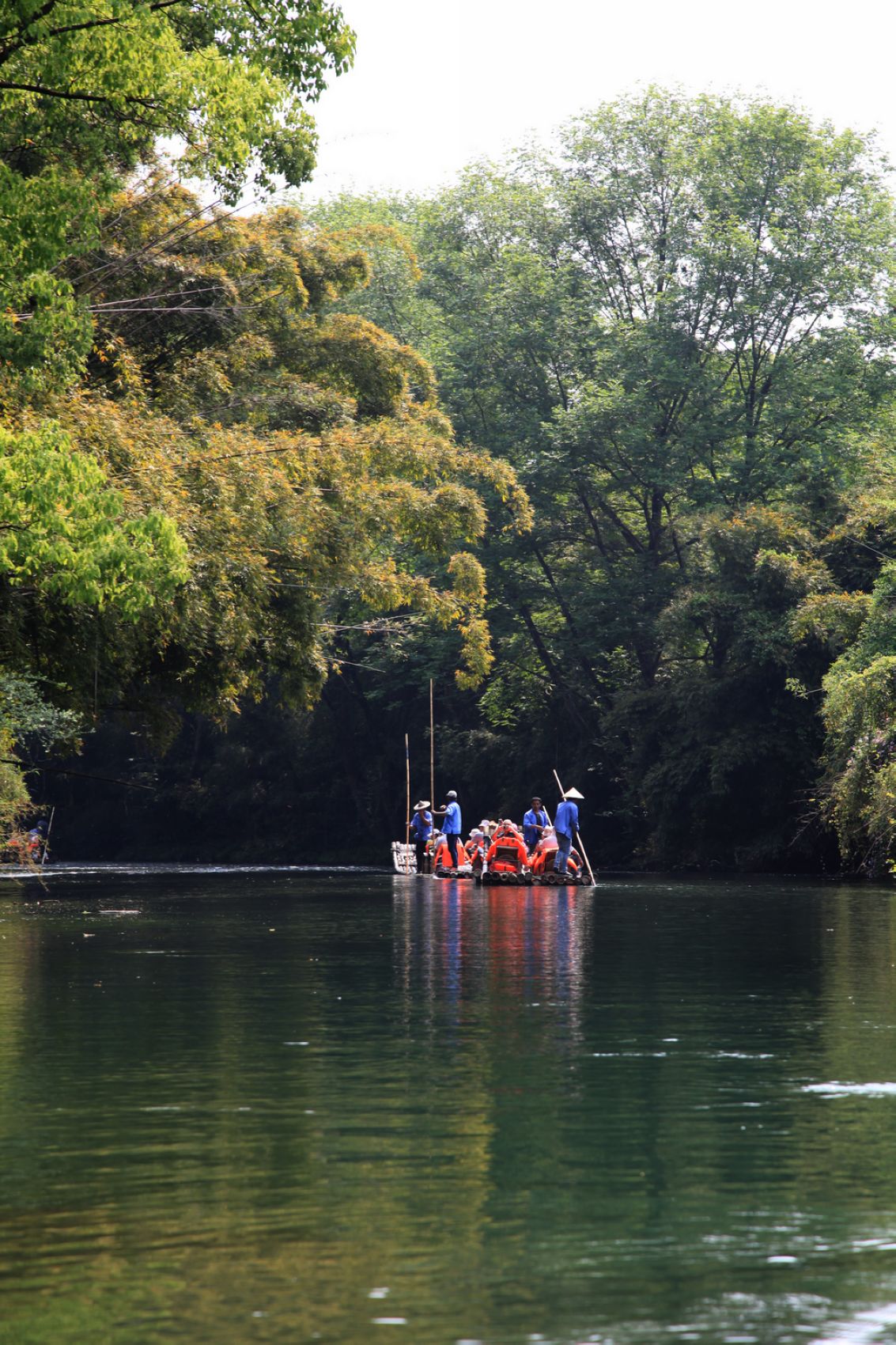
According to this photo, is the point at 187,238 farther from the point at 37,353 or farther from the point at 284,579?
the point at 37,353

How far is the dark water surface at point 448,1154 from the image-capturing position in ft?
16.8

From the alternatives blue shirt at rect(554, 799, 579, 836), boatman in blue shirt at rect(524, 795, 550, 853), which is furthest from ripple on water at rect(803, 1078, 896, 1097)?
boatman in blue shirt at rect(524, 795, 550, 853)

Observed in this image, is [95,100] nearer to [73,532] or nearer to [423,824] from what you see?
[73,532]

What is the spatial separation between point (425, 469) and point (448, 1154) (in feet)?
88.8

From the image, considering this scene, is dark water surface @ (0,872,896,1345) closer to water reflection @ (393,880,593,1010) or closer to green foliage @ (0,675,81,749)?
water reflection @ (393,880,593,1010)

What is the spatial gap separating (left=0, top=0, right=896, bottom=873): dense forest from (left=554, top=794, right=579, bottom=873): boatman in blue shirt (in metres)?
3.68

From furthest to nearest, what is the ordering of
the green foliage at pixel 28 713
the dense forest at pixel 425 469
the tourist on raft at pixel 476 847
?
1. the tourist on raft at pixel 476 847
2. the green foliage at pixel 28 713
3. the dense forest at pixel 425 469

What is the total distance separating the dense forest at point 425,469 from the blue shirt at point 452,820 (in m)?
2.63

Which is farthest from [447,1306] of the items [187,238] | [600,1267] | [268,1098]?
[187,238]

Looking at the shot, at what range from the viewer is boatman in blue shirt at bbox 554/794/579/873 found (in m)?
34.6

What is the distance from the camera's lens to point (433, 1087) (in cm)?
875

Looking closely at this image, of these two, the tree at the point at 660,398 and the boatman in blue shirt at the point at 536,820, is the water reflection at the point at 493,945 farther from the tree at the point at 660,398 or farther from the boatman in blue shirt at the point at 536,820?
the tree at the point at 660,398

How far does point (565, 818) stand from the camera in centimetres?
3469

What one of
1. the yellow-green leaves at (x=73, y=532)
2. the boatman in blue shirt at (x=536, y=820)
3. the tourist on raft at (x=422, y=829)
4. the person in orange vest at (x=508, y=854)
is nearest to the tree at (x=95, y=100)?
the yellow-green leaves at (x=73, y=532)
